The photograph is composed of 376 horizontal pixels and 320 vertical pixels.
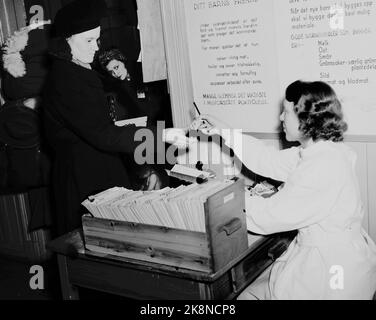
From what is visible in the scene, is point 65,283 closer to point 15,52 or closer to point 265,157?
point 265,157

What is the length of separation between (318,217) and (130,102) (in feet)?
7.54

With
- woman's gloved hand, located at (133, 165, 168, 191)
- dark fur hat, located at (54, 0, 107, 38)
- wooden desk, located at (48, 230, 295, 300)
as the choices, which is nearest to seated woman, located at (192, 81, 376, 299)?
wooden desk, located at (48, 230, 295, 300)

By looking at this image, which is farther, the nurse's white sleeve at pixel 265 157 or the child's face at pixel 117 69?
the child's face at pixel 117 69

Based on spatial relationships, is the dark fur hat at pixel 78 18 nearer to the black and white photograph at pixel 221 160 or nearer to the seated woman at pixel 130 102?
the black and white photograph at pixel 221 160

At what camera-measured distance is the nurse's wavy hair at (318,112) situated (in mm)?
1822

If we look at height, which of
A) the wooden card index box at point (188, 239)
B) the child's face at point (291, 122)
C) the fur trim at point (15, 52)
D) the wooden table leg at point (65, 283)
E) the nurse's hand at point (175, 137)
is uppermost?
the fur trim at point (15, 52)

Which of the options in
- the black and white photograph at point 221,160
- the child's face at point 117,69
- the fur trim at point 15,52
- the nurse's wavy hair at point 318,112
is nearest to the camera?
the black and white photograph at point 221,160

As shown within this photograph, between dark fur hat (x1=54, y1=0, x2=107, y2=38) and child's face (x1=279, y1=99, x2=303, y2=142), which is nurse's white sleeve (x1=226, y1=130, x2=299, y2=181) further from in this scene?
dark fur hat (x1=54, y1=0, x2=107, y2=38)

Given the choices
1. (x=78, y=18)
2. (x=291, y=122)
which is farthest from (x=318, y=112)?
(x=78, y=18)

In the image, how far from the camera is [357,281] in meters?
1.70

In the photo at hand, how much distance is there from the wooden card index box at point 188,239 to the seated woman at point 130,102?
4.86 feet

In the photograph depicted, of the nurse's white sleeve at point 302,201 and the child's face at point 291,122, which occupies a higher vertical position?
the child's face at point 291,122

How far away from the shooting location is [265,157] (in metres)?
2.22

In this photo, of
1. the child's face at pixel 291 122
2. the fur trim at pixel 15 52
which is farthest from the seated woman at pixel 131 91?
the child's face at pixel 291 122
